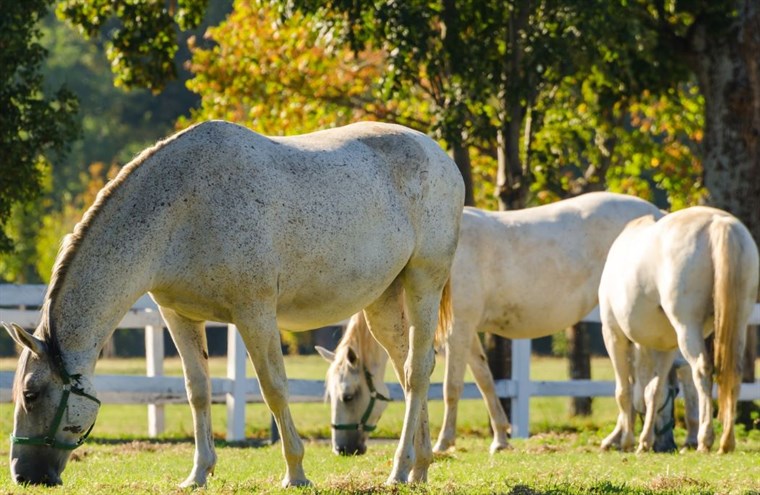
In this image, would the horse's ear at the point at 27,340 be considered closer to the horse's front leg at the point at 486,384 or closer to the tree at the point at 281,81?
the horse's front leg at the point at 486,384

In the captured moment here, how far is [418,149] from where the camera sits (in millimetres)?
7613

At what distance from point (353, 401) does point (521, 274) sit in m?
2.37

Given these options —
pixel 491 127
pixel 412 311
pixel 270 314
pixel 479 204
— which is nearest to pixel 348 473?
pixel 412 311

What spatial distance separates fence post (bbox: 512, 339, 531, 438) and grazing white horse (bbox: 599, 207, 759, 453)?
2512 millimetres

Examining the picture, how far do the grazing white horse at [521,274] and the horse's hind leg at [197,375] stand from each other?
12.9 feet

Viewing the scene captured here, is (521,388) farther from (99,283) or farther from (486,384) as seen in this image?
(99,283)

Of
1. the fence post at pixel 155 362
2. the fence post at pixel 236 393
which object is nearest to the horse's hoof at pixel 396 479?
the fence post at pixel 236 393

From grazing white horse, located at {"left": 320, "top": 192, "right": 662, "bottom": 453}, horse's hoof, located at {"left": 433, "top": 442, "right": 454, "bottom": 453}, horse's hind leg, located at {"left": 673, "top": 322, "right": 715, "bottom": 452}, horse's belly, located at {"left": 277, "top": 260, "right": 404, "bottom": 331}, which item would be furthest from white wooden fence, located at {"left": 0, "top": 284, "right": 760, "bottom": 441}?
horse's belly, located at {"left": 277, "top": 260, "right": 404, "bottom": 331}

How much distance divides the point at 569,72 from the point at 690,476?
701cm

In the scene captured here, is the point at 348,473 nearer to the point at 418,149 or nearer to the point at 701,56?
the point at 418,149

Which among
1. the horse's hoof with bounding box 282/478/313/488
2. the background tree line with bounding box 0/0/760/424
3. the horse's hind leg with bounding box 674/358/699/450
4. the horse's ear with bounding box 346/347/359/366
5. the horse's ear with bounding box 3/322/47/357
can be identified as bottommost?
the horse's hind leg with bounding box 674/358/699/450

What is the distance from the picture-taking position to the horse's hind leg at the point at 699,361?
925cm

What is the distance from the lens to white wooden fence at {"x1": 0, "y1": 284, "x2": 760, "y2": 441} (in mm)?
12047

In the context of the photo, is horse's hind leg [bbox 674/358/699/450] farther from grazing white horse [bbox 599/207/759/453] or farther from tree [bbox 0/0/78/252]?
tree [bbox 0/0/78/252]
